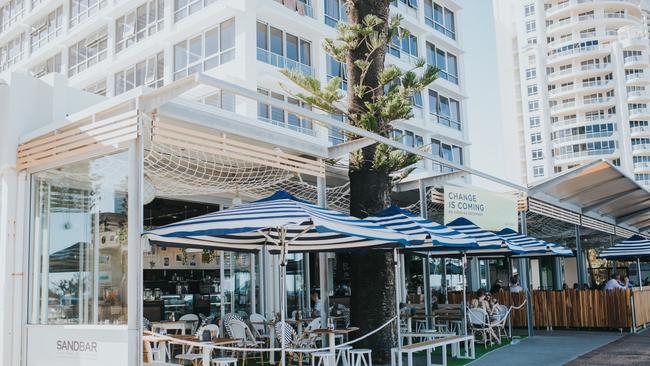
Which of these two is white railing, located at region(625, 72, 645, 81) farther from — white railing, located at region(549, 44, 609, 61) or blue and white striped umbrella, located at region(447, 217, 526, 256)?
blue and white striped umbrella, located at region(447, 217, 526, 256)

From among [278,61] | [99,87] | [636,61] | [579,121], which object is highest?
[636,61]

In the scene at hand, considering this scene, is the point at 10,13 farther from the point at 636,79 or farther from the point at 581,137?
the point at 636,79

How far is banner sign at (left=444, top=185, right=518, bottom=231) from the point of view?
12.5 metres

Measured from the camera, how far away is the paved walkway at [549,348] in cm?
1119

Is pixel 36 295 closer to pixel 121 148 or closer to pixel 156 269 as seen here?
pixel 121 148

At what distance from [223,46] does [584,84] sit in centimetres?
6683

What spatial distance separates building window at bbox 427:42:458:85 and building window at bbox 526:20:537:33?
55437mm

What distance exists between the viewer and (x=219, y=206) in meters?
14.8

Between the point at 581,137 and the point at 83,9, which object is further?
the point at 581,137

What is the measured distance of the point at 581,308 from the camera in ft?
53.9

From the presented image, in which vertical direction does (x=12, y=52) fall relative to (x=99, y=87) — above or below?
above

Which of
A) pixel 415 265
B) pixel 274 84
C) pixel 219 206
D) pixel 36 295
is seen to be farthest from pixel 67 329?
pixel 415 265

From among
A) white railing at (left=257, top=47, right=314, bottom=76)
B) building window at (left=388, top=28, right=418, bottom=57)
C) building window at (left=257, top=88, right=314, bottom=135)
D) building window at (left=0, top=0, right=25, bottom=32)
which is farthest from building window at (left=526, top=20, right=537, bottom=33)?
building window at (left=257, top=88, right=314, bottom=135)

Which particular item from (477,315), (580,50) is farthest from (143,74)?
(580,50)
